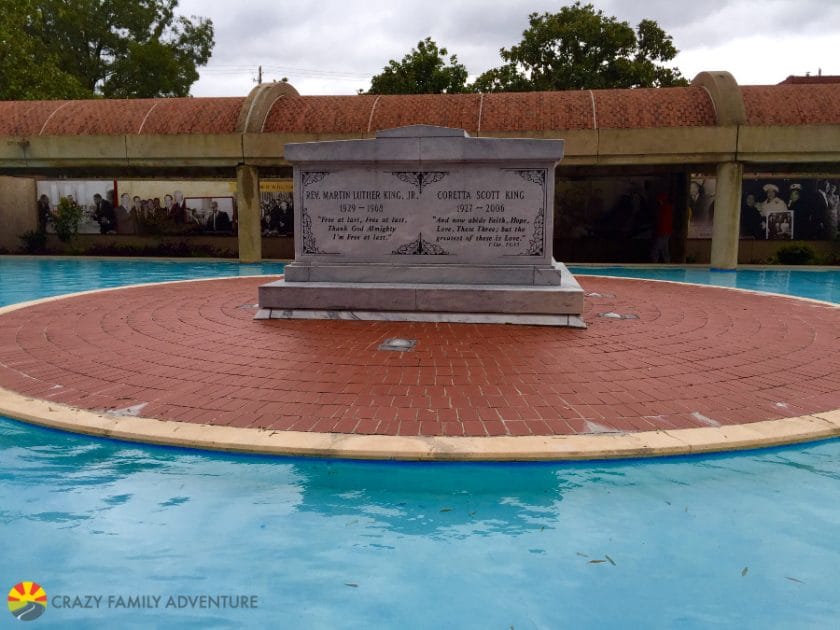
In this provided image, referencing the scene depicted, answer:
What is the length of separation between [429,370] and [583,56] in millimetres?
32839

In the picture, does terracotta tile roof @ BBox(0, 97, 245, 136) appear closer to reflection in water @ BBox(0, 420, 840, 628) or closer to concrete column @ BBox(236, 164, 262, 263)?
concrete column @ BBox(236, 164, 262, 263)

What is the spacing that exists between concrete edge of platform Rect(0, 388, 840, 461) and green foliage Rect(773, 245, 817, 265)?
18558mm

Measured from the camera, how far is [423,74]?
33.6 meters

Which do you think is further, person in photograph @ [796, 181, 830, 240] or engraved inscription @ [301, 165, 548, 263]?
person in photograph @ [796, 181, 830, 240]

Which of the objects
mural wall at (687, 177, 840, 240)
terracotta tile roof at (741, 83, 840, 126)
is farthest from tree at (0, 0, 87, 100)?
terracotta tile roof at (741, 83, 840, 126)

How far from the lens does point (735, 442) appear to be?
4344 mm

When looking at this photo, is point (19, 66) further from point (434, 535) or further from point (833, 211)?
point (833, 211)

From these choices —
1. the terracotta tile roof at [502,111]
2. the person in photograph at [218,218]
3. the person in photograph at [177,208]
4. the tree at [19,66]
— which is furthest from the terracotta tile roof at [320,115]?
the tree at [19,66]

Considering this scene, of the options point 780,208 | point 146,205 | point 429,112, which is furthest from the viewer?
point 146,205

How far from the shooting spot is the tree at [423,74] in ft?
109

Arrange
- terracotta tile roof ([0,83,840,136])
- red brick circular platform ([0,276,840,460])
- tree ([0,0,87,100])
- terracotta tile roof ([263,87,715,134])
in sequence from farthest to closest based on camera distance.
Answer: tree ([0,0,87,100]) → terracotta tile roof ([263,87,715,134]) → terracotta tile roof ([0,83,840,136]) → red brick circular platform ([0,276,840,460])

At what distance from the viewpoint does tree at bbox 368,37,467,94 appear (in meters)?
33.4

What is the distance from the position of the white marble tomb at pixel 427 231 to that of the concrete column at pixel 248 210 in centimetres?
1127

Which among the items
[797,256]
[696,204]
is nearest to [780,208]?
[797,256]
